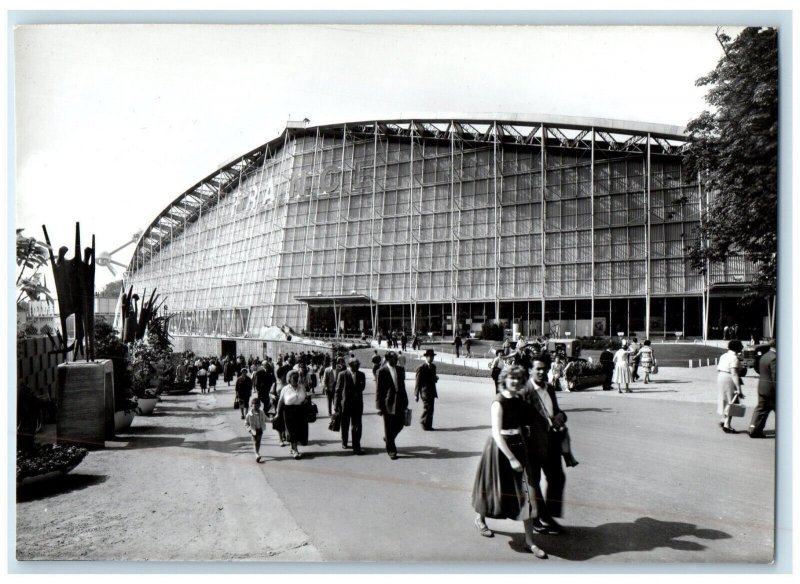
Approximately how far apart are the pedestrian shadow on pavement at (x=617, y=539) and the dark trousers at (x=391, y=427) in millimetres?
3168

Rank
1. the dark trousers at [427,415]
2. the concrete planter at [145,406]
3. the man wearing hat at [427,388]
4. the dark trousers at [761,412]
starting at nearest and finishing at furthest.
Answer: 1. the dark trousers at [761,412]
2. the man wearing hat at [427,388]
3. the dark trousers at [427,415]
4. the concrete planter at [145,406]

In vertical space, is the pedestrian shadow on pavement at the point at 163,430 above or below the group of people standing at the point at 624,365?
below

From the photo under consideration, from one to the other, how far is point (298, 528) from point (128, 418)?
747 centimetres

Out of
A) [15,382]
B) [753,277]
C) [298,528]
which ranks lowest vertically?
[298,528]

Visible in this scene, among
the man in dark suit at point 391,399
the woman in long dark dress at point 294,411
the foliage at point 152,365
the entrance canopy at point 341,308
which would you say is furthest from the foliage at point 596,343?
the woman in long dark dress at point 294,411

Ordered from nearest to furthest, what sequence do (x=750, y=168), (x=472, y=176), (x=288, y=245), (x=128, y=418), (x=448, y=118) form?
(x=750, y=168), (x=128, y=418), (x=448, y=118), (x=472, y=176), (x=288, y=245)

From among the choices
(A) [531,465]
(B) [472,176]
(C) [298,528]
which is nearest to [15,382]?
(C) [298,528]

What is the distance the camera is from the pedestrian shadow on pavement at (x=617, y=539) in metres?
5.30

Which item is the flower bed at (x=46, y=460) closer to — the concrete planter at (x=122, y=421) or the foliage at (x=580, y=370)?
the concrete planter at (x=122, y=421)

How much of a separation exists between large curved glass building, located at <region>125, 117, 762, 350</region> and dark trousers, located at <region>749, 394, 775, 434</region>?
20.1m

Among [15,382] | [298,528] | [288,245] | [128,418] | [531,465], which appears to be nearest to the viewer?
[531,465]

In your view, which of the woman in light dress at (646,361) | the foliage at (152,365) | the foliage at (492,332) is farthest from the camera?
the foliage at (492,332)

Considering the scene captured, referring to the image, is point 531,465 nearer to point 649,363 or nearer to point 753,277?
point 753,277

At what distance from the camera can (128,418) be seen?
11.6 meters
